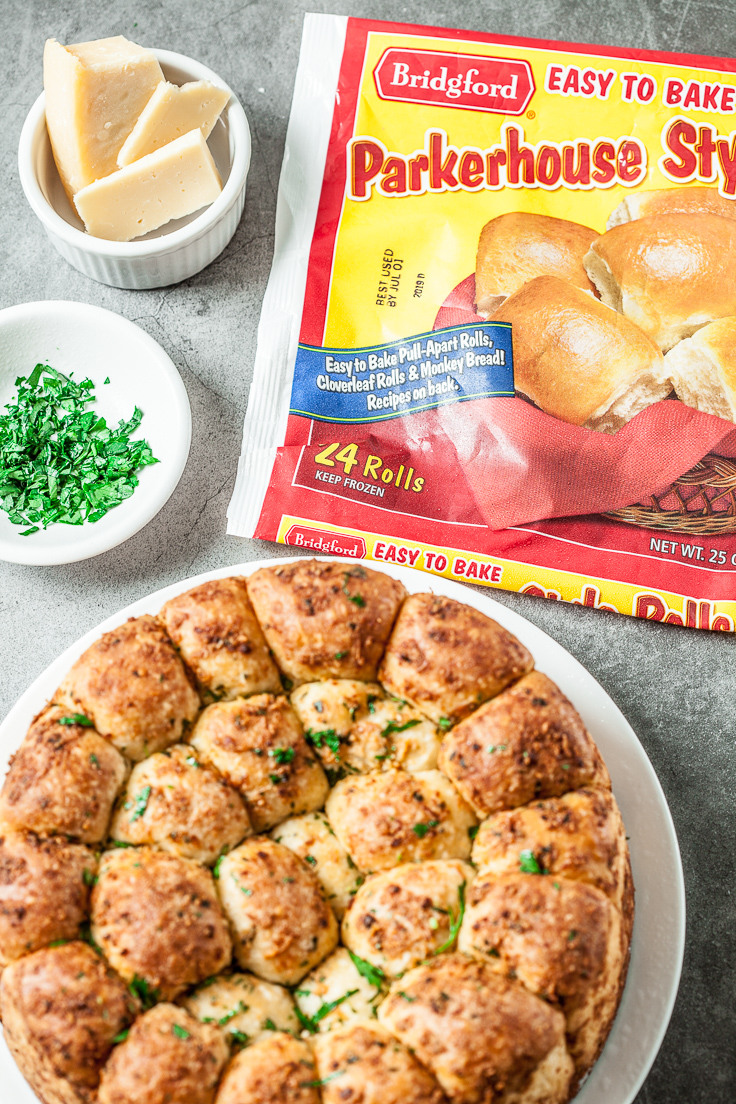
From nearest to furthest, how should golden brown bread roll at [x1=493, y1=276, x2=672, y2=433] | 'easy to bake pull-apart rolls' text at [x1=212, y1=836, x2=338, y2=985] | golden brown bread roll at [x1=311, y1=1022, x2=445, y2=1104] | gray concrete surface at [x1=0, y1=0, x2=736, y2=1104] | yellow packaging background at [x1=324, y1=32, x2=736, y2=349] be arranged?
golden brown bread roll at [x1=311, y1=1022, x2=445, y2=1104] < 'easy to bake pull-apart rolls' text at [x1=212, y1=836, x2=338, y2=985] < gray concrete surface at [x1=0, y1=0, x2=736, y2=1104] < golden brown bread roll at [x1=493, y1=276, x2=672, y2=433] < yellow packaging background at [x1=324, y1=32, x2=736, y2=349]

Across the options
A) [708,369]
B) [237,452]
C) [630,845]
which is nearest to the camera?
[630,845]

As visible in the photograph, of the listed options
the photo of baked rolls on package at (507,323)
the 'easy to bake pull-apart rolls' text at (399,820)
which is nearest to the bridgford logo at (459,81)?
the photo of baked rolls on package at (507,323)

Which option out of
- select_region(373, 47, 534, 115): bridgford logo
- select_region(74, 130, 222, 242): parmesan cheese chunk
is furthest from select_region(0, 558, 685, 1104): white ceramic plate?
select_region(373, 47, 534, 115): bridgford logo

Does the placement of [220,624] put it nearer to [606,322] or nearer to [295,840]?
[295,840]

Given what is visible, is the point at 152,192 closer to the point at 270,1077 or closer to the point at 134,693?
the point at 134,693

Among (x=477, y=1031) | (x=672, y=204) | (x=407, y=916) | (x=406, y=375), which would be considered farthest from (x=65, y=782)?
(x=672, y=204)

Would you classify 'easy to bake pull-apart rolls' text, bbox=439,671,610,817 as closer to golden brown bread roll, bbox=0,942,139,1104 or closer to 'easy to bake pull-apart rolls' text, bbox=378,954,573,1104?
'easy to bake pull-apart rolls' text, bbox=378,954,573,1104

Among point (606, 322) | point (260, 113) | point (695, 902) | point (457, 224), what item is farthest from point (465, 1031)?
point (260, 113)

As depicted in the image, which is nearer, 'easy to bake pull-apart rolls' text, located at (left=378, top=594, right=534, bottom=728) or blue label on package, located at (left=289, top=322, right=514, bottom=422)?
'easy to bake pull-apart rolls' text, located at (left=378, top=594, right=534, bottom=728)
